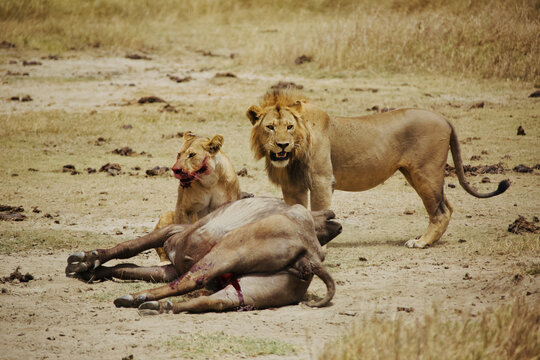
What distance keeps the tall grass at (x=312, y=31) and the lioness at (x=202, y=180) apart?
1134 centimetres

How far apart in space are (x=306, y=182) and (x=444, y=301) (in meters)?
2.25

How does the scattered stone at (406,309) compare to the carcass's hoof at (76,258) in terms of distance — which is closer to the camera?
the scattered stone at (406,309)

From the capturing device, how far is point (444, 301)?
520 centimetres

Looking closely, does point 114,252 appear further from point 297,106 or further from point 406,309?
point 406,309

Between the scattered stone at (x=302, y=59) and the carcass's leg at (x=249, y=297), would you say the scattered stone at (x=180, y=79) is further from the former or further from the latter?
the carcass's leg at (x=249, y=297)

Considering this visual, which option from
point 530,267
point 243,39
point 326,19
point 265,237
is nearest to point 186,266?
point 265,237

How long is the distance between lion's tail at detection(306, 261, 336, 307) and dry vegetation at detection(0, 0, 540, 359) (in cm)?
14

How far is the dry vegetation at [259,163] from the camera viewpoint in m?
4.39

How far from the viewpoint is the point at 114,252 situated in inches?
230

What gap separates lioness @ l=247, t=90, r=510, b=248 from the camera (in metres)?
7.11

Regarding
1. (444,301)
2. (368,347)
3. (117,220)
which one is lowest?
(117,220)

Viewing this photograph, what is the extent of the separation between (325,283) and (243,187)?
16.3ft

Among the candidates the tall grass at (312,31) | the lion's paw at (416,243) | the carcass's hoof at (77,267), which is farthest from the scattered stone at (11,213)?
the tall grass at (312,31)

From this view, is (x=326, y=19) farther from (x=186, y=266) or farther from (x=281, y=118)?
(x=186, y=266)
